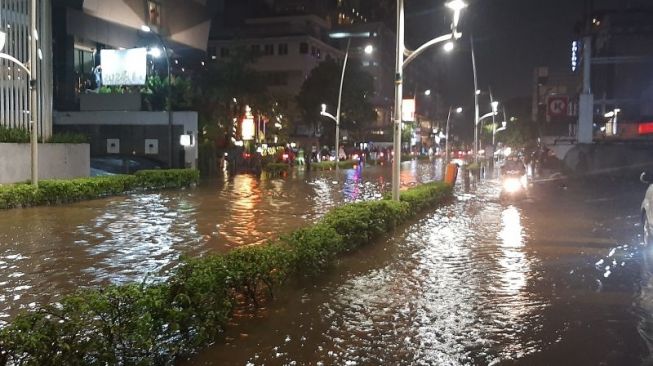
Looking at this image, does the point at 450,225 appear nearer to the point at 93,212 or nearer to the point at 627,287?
the point at 627,287

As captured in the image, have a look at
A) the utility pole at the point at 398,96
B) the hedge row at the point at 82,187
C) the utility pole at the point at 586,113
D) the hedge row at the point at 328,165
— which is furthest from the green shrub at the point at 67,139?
the utility pole at the point at 586,113

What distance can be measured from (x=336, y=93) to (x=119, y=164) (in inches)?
1357

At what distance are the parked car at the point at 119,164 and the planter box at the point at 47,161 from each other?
4.57 metres

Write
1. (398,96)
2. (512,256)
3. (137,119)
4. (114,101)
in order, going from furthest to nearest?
1. (114,101)
2. (137,119)
3. (398,96)
4. (512,256)

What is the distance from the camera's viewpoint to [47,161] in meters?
26.5

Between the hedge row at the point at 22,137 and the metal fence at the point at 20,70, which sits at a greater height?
the metal fence at the point at 20,70

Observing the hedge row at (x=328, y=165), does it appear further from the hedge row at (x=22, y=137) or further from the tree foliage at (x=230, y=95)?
the hedge row at (x=22, y=137)

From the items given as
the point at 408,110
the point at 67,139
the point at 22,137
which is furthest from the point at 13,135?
the point at 408,110

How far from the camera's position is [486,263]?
1114 centimetres

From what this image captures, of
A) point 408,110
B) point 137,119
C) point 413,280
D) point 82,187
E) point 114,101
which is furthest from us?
point 114,101

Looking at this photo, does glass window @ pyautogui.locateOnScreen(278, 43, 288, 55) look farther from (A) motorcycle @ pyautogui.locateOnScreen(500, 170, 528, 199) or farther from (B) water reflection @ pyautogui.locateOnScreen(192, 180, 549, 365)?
(B) water reflection @ pyautogui.locateOnScreen(192, 180, 549, 365)

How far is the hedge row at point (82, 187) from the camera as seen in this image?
1994 cm

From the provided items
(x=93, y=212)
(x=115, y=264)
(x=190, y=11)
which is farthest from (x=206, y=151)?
(x=115, y=264)

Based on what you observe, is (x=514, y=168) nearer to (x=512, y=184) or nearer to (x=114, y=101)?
(x=512, y=184)
